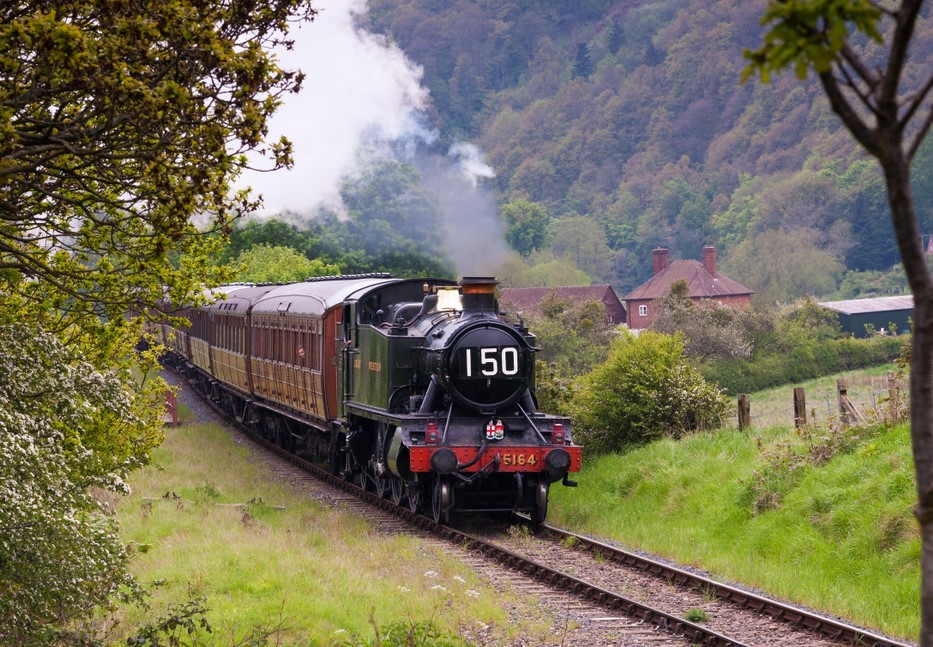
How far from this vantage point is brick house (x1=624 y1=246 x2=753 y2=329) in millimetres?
80500

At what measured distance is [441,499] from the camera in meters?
14.9

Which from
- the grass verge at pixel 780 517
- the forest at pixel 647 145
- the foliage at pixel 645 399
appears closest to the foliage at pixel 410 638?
the grass verge at pixel 780 517

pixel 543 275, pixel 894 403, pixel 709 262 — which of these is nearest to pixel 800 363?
pixel 709 262

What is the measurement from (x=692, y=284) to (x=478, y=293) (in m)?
67.8

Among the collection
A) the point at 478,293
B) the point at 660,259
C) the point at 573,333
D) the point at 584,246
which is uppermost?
the point at 584,246

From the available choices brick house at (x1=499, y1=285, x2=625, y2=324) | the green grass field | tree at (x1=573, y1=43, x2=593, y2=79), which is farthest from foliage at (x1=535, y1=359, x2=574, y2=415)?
tree at (x1=573, y1=43, x2=593, y2=79)

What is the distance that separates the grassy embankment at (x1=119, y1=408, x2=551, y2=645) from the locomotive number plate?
1.76 metres

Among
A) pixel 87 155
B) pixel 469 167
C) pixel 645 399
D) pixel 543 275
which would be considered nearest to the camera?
pixel 87 155

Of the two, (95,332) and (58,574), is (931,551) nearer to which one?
(58,574)

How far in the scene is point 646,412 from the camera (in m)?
20.5

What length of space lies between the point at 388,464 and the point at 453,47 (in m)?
153

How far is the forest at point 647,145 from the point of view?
4158 inches

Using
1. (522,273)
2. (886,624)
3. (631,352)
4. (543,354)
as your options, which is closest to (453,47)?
(522,273)

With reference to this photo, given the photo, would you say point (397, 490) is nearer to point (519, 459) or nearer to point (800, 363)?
point (519, 459)
